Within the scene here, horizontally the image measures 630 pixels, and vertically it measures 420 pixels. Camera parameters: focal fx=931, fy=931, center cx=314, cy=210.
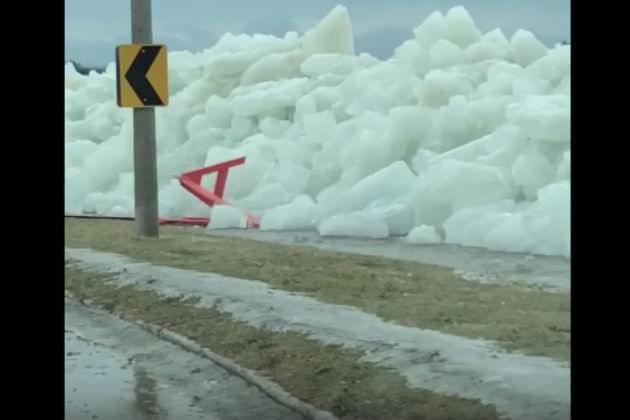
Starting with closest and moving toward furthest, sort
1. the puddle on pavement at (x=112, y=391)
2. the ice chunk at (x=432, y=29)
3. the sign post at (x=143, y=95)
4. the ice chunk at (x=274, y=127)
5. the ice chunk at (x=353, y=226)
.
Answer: the puddle on pavement at (x=112, y=391)
the ice chunk at (x=432, y=29)
the sign post at (x=143, y=95)
the ice chunk at (x=353, y=226)
the ice chunk at (x=274, y=127)

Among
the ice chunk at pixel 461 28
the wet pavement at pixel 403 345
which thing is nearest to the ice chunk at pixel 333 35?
the ice chunk at pixel 461 28

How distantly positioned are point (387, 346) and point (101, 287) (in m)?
1.30

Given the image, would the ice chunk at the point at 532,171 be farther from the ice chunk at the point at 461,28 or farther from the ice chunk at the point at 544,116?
the ice chunk at the point at 461,28

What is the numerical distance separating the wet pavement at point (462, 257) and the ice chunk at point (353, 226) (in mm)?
25

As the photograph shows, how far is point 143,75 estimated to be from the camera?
3844mm

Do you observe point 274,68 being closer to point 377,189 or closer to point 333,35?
point 333,35

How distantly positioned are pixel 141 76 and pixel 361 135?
959 mm

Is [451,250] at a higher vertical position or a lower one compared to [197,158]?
lower

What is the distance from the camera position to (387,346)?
3.53 m

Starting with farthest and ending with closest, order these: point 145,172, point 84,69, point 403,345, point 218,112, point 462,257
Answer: point 218,112, point 145,172, point 462,257, point 84,69, point 403,345

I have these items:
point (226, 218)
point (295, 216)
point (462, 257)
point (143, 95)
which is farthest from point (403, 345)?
point (143, 95)

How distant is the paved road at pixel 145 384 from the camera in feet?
11.2
